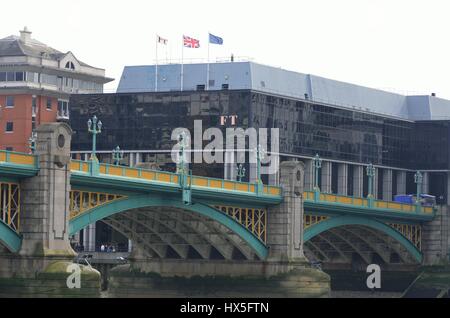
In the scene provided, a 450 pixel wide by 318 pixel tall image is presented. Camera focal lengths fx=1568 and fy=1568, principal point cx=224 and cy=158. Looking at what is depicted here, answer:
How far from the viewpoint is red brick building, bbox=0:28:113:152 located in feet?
586

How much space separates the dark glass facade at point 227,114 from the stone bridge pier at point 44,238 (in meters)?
68.6

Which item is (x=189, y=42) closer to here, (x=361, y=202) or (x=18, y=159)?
(x=361, y=202)

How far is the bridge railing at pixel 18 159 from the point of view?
9669 cm

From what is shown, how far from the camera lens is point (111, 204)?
106750 mm

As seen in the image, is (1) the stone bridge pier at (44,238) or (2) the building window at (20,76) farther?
(2) the building window at (20,76)

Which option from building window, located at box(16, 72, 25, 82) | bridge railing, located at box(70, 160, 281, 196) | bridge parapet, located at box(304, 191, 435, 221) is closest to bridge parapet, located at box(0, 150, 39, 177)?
bridge railing, located at box(70, 160, 281, 196)

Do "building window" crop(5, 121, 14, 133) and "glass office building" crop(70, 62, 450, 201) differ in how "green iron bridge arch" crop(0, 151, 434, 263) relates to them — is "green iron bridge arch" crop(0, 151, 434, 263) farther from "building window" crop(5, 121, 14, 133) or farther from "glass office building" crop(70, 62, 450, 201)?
"building window" crop(5, 121, 14, 133)

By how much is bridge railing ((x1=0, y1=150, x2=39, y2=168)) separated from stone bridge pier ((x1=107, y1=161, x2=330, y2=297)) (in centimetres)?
2614

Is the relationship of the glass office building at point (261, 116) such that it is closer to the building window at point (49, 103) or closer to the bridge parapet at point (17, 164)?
the building window at point (49, 103)

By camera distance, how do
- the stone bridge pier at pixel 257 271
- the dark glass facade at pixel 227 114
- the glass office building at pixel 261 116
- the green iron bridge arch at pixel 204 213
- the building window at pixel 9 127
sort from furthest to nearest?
the building window at pixel 9 127 → the glass office building at pixel 261 116 → the dark glass facade at pixel 227 114 → the stone bridge pier at pixel 257 271 → the green iron bridge arch at pixel 204 213

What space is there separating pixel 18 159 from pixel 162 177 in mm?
17728

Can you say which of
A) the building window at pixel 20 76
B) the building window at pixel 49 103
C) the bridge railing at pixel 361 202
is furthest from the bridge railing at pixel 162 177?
the building window at pixel 49 103

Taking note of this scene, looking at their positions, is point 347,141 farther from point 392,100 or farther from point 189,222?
point 189,222

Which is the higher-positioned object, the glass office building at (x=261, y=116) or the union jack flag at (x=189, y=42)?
the union jack flag at (x=189, y=42)
